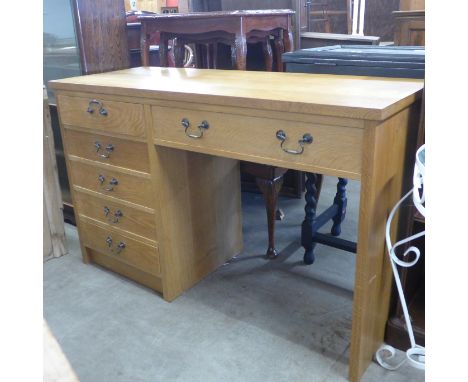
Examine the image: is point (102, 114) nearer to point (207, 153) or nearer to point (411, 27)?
point (207, 153)

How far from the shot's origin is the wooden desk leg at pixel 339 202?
2049 mm

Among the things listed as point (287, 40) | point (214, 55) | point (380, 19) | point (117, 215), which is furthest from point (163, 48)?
point (380, 19)

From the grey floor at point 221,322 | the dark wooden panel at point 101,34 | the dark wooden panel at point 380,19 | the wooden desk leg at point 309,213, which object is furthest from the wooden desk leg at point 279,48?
the dark wooden panel at point 380,19

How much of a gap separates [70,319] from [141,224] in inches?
16.5

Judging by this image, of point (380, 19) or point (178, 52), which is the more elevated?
point (380, 19)

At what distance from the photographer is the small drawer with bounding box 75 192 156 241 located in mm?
1637

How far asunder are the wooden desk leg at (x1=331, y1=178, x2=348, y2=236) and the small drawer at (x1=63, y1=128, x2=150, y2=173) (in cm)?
93

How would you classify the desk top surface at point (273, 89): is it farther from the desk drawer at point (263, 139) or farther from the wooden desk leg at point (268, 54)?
the wooden desk leg at point (268, 54)

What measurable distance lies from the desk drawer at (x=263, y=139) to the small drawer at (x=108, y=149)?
125 mm

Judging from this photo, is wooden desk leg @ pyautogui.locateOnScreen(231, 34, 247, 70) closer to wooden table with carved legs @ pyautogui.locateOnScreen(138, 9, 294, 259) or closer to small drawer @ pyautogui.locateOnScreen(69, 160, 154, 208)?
wooden table with carved legs @ pyautogui.locateOnScreen(138, 9, 294, 259)

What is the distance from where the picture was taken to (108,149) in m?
1.64

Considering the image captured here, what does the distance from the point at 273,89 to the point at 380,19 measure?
3.99 meters
